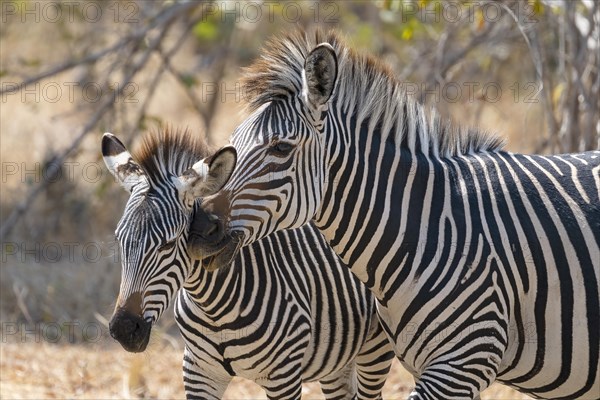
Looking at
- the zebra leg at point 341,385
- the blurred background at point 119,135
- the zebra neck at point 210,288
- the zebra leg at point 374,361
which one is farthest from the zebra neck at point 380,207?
the zebra leg at point 341,385

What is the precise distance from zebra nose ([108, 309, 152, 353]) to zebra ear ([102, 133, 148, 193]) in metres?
0.73

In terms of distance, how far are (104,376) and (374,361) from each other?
3156 millimetres

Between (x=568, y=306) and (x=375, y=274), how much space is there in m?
1.01

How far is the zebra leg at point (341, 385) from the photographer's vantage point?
6.28 m

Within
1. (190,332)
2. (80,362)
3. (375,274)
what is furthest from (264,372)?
(80,362)

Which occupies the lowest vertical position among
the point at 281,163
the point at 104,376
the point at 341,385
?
the point at 104,376

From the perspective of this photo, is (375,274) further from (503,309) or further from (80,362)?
(80,362)

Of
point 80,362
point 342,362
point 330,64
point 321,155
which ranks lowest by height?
point 80,362

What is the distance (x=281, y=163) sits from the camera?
466 centimetres

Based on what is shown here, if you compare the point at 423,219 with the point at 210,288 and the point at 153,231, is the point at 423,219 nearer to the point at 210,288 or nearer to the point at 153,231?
the point at 210,288

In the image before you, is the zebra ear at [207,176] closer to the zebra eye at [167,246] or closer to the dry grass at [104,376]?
the zebra eye at [167,246]

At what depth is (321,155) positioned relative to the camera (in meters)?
4.77

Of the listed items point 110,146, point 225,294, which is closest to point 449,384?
point 225,294

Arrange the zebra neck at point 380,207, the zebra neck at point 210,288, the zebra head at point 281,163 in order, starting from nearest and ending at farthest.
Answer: the zebra head at point 281,163, the zebra neck at point 380,207, the zebra neck at point 210,288
